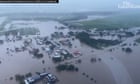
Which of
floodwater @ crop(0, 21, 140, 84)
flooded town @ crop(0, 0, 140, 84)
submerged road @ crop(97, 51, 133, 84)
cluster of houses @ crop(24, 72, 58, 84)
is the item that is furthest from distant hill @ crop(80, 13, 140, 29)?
cluster of houses @ crop(24, 72, 58, 84)

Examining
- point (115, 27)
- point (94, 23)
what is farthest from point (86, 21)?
point (115, 27)

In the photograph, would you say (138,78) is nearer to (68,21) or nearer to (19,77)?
(68,21)

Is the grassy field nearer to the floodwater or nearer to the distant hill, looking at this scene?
the distant hill

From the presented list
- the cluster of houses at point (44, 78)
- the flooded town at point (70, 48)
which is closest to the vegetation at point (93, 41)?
the flooded town at point (70, 48)

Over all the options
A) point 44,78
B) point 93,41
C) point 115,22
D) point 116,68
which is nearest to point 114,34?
point 115,22

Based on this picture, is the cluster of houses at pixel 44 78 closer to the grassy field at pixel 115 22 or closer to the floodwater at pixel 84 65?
the floodwater at pixel 84 65

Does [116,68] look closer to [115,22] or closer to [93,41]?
[93,41]

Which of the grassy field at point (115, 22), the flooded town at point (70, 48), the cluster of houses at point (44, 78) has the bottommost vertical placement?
the cluster of houses at point (44, 78)

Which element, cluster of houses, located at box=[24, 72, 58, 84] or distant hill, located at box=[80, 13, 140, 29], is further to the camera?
distant hill, located at box=[80, 13, 140, 29]
